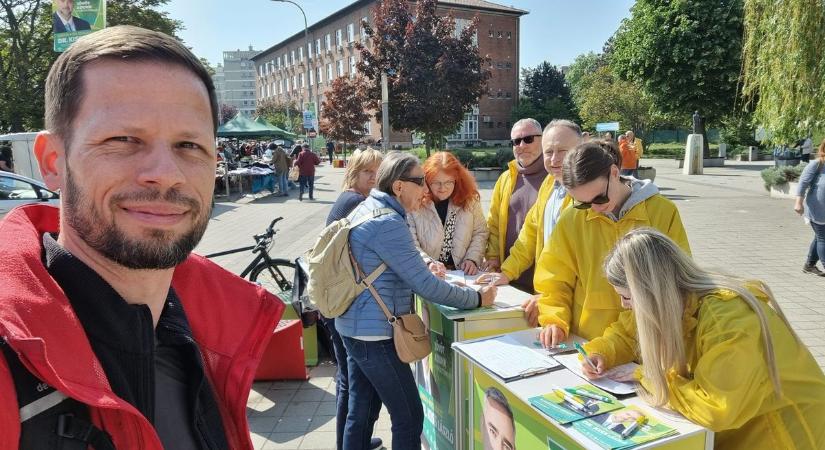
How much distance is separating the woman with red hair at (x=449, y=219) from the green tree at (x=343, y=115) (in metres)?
28.9

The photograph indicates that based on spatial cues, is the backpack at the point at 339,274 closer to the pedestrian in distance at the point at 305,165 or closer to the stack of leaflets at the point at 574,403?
the stack of leaflets at the point at 574,403

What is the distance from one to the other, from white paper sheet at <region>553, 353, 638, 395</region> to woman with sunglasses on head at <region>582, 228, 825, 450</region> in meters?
0.04

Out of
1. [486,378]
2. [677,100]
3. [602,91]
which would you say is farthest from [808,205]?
[602,91]

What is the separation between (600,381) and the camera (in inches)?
81.0

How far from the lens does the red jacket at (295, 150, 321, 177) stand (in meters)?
16.7

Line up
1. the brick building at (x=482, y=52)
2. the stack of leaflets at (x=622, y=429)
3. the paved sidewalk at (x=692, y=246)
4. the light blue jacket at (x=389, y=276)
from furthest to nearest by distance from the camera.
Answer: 1. the brick building at (x=482, y=52)
2. the paved sidewalk at (x=692, y=246)
3. the light blue jacket at (x=389, y=276)
4. the stack of leaflets at (x=622, y=429)

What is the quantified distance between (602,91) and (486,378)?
1691 inches

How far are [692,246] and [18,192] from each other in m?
13.0

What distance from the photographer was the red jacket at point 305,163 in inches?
658

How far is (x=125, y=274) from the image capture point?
1.12 metres

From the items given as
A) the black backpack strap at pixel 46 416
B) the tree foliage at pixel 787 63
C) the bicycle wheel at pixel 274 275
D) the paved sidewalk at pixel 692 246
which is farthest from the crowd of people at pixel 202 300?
the tree foliage at pixel 787 63

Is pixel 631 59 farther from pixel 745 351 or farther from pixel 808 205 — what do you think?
pixel 745 351

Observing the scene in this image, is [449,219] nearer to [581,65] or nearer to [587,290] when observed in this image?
[587,290]

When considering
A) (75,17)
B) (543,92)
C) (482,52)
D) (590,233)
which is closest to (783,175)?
(590,233)
